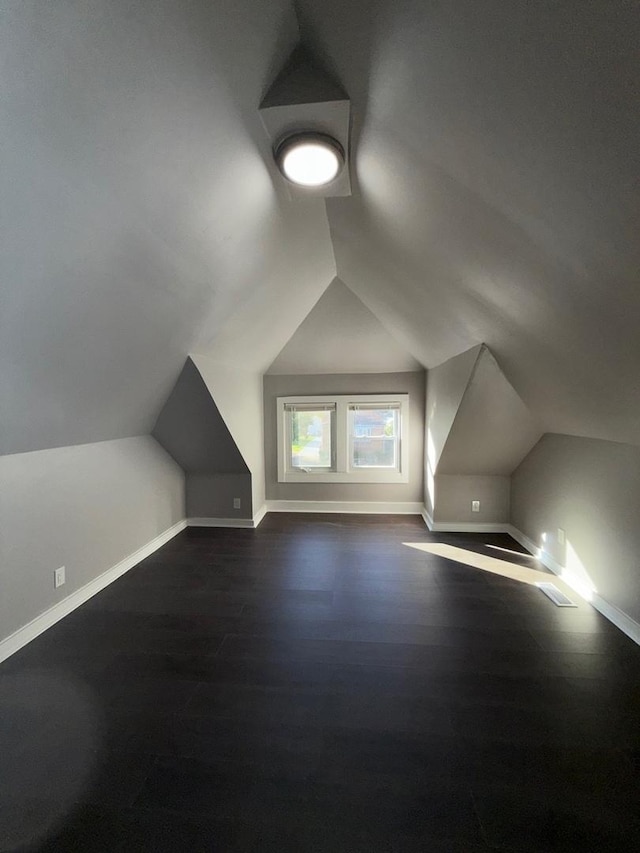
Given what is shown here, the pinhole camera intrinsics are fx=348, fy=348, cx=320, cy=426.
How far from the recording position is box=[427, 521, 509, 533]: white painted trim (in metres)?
3.87

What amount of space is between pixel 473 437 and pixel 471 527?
1.19 m

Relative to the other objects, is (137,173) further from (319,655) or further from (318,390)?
(318,390)

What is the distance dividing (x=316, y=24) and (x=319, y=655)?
8.78 ft

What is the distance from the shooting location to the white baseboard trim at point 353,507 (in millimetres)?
4574

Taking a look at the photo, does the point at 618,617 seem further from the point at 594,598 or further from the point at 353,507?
the point at 353,507

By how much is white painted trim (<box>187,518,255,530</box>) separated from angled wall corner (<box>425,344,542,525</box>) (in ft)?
7.04

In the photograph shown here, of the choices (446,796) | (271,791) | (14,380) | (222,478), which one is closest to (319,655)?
(271,791)

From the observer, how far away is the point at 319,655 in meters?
1.96

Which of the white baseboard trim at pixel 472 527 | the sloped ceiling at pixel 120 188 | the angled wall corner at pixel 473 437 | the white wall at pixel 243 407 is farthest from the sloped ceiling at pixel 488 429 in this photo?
the white wall at pixel 243 407

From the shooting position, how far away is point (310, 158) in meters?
1.47

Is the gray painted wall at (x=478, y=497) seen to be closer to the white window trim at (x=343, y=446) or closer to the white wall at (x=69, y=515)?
the white window trim at (x=343, y=446)

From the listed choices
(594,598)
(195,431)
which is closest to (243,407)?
(195,431)

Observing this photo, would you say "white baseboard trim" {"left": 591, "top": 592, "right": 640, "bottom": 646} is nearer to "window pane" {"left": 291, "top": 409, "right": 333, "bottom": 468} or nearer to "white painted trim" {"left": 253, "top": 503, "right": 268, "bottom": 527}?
"window pane" {"left": 291, "top": 409, "right": 333, "bottom": 468}

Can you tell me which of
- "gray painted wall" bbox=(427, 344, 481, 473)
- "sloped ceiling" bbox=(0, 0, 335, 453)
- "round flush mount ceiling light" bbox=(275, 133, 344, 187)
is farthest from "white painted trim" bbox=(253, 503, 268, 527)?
"round flush mount ceiling light" bbox=(275, 133, 344, 187)
